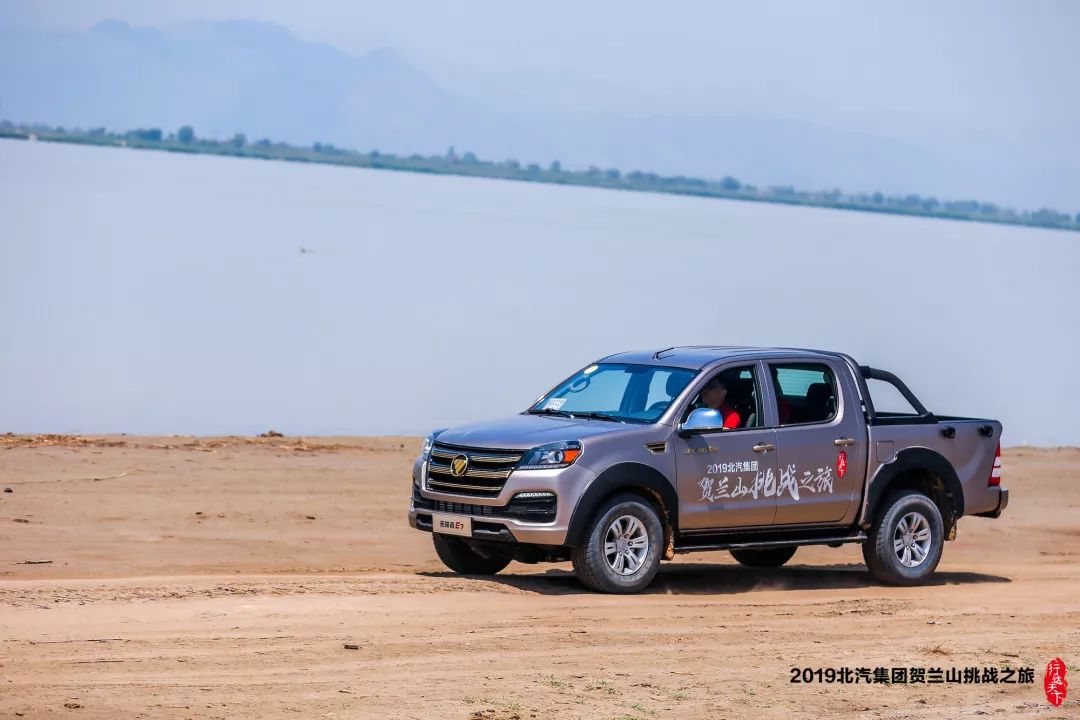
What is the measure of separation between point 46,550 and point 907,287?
6076 cm

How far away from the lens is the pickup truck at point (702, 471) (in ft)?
39.1

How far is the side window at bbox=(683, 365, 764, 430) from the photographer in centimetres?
1286

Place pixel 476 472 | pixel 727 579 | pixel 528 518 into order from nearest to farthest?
pixel 528 518, pixel 476 472, pixel 727 579

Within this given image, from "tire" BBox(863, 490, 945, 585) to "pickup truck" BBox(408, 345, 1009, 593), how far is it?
→ 15 millimetres

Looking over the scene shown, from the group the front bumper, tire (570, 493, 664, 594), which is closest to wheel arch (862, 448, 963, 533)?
tire (570, 493, 664, 594)

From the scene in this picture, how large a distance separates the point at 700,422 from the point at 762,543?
4.03 feet

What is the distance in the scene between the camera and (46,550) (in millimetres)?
13727

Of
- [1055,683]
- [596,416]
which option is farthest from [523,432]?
[1055,683]

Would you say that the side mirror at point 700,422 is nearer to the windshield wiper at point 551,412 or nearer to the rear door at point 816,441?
the rear door at point 816,441

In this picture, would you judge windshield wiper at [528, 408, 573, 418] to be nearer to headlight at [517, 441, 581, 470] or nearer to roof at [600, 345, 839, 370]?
roof at [600, 345, 839, 370]

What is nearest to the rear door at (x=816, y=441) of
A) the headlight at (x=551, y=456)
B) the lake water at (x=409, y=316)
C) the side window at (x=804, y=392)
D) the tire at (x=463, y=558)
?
the side window at (x=804, y=392)

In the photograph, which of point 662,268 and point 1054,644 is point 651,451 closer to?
point 1054,644

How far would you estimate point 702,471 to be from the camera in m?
12.5

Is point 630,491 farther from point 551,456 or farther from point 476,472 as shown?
point 476,472
